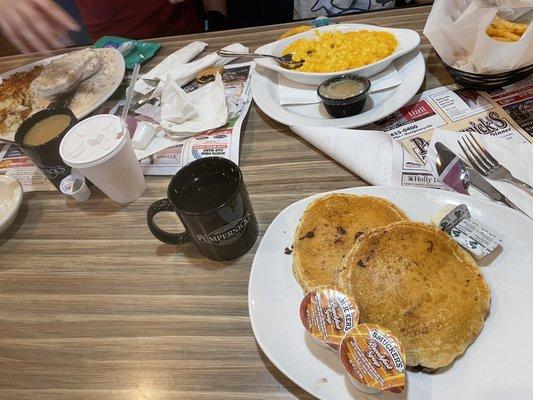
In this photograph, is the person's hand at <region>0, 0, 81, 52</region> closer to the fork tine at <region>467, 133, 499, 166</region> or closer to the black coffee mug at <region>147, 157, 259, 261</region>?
the black coffee mug at <region>147, 157, 259, 261</region>

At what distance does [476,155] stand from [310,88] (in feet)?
2.01

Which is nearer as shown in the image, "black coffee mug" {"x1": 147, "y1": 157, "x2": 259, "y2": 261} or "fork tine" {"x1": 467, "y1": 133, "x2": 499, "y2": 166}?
"black coffee mug" {"x1": 147, "y1": 157, "x2": 259, "y2": 261}

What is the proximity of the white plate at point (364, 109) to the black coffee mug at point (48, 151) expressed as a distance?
0.62 metres

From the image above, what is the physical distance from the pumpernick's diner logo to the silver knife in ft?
1.70

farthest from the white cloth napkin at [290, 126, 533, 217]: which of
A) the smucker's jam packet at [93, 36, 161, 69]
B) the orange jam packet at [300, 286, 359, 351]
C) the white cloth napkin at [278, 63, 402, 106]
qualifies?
the smucker's jam packet at [93, 36, 161, 69]

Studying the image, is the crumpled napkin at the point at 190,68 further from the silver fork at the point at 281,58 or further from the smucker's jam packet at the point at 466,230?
the smucker's jam packet at the point at 466,230

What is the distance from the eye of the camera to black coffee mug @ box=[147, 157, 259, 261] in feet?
3.07

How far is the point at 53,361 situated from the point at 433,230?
90 centimetres

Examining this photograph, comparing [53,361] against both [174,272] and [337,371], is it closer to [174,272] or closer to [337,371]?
[174,272]

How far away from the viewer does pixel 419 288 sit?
0.80 metres

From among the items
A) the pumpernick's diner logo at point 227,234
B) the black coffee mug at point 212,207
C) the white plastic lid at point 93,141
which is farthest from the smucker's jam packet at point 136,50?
the pumpernick's diner logo at point 227,234

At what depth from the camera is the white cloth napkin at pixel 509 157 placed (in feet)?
3.25

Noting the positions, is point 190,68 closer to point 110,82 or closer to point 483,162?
point 110,82

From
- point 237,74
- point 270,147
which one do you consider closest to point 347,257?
point 270,147
